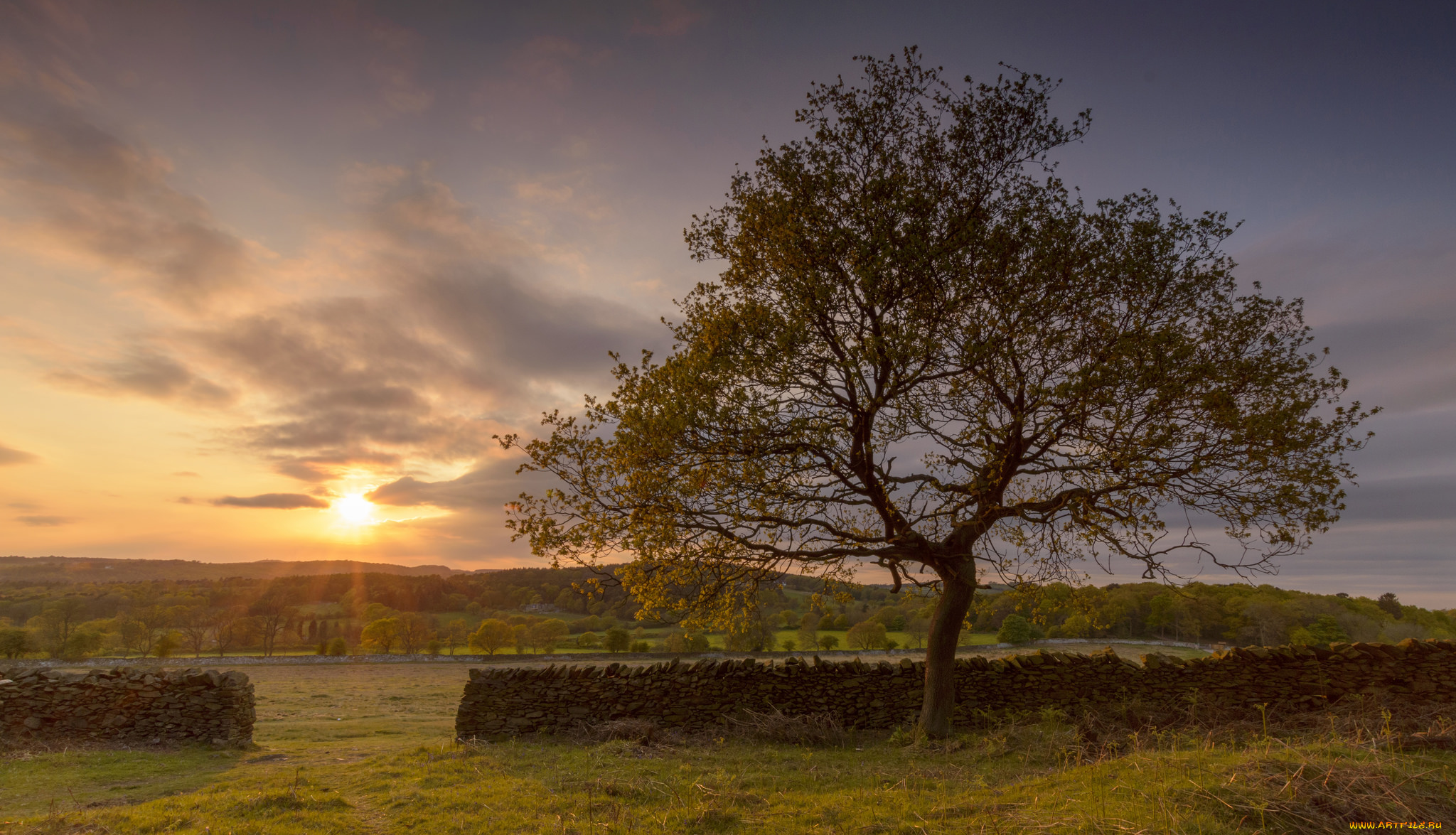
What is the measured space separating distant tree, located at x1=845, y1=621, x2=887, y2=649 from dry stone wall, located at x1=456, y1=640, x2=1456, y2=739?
4170 centimetres

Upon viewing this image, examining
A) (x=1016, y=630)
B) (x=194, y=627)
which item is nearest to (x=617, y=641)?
(x=1016, y=630)

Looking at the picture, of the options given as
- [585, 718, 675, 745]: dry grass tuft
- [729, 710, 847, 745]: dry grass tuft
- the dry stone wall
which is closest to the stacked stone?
the dry stone wall

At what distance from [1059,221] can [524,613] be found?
349ft

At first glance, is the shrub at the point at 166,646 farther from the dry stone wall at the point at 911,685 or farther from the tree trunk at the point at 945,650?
the tree trunk at the point at 945,650

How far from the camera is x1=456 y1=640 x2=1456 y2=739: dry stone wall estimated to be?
45.7 feet

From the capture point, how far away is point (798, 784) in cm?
1005

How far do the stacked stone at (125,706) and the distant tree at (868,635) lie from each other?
46.7 m

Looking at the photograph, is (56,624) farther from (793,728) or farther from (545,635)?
(793,728)

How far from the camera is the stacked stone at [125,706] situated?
16.7 m

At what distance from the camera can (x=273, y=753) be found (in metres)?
17.2

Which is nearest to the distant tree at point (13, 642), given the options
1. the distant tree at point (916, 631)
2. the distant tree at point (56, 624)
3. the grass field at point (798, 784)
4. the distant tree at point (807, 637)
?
the distant tree at point (56, 624)

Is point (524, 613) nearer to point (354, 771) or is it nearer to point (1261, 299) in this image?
point (354, 771)

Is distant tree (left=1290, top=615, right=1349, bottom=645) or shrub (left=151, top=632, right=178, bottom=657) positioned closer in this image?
distant tree (left=1290, top=615, right=1349, bottom=645)

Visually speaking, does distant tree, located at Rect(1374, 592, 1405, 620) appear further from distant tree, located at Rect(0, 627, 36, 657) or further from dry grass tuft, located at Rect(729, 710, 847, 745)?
distant tree, located at Rect(0, 627, 36, 657)
